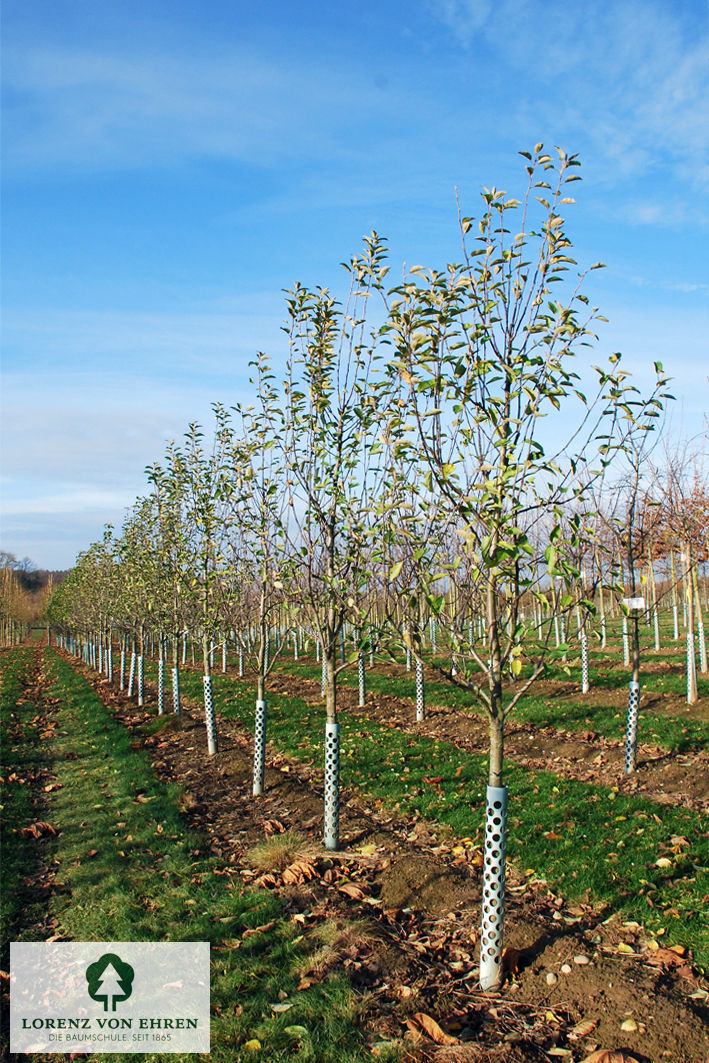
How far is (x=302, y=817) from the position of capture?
9.01m

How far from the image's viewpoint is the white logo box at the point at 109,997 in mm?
4570

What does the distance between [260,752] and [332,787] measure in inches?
109

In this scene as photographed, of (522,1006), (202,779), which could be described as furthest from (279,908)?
(202,779)

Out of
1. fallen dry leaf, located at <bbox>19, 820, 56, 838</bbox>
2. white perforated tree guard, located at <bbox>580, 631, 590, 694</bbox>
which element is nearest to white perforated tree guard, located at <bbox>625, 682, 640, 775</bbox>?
white perforated tree guard, located at <bbox>580, 631, 590, 694</bbox>

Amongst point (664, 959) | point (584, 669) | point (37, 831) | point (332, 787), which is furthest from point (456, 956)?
point (584, 669)

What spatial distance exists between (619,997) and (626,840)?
297cm

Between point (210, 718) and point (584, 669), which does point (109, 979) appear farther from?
point (584, 669)

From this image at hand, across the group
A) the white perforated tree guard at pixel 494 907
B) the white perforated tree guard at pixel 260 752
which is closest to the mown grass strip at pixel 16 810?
the white perforated tree guard at pixel 260 752

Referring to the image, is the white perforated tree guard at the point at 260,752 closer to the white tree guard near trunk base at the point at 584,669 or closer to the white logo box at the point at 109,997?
the white logo box at the point at 109,997

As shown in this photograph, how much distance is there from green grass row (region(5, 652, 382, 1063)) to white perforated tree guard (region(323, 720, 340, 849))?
1.21 meters

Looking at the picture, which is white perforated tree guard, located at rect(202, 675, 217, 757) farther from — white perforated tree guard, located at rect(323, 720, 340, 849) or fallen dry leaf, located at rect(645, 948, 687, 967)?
fallen dry leaf, located at rect(645, 948, 687, 967)

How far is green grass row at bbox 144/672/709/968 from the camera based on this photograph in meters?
5.91

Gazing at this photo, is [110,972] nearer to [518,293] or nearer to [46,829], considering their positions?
[46,829]

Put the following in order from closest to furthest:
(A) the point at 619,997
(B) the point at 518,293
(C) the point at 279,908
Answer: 1. (A) the point at 619,997
2. (B) the point at 518,293
3. (C) the point at 279,908
